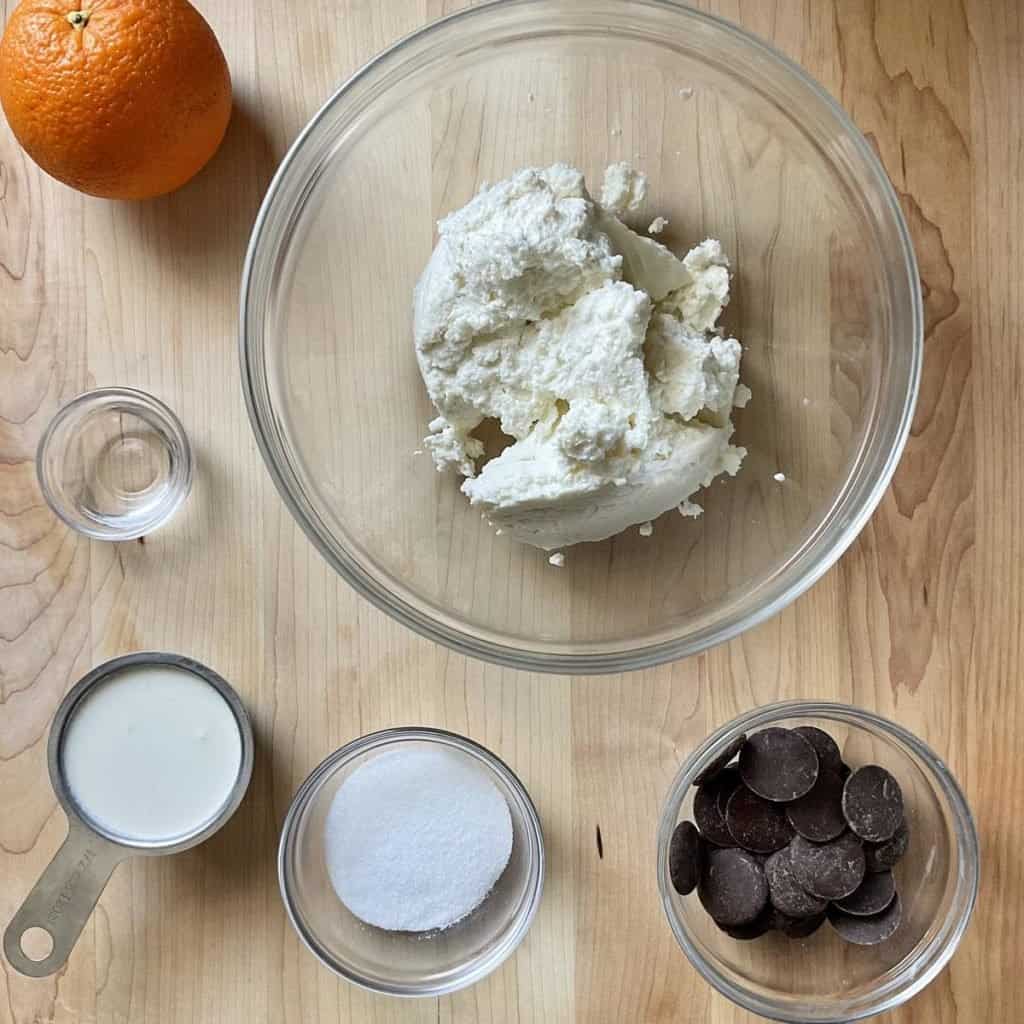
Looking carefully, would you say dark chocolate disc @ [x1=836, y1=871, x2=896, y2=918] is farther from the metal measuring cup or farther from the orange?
the orange

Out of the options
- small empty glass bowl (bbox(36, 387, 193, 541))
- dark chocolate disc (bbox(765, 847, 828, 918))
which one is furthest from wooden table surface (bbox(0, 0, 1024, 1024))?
dark chocolate disc (bbox(765, 847, 828, 918))

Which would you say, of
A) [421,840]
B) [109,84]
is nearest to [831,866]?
[421,840]

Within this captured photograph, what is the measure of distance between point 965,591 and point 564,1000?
615 mm

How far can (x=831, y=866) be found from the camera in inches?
44.9

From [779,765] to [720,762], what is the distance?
0.06m

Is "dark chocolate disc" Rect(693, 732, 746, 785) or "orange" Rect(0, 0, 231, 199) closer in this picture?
"orange" Rect(0, 0, 231, 199)

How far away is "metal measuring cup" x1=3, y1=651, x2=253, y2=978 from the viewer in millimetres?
1187

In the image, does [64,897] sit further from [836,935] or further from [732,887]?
[836,935]

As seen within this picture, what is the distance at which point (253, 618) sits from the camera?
1.22 metres

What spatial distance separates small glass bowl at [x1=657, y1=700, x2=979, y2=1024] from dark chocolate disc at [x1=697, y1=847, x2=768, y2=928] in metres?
0.04

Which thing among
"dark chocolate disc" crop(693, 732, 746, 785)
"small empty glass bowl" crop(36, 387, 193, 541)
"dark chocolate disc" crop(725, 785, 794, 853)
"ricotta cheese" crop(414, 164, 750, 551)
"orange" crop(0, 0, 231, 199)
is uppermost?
"orange" crop(0, 0, 231, 199)

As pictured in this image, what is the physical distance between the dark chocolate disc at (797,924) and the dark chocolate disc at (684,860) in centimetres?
9

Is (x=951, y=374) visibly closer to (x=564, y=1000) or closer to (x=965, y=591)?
(x=965, y=591)

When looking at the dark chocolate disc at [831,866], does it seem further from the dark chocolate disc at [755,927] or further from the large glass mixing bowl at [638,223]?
the large glass mixing bowl at [638,223]
